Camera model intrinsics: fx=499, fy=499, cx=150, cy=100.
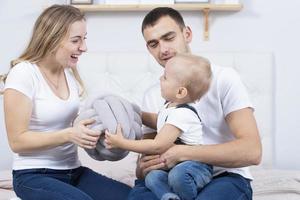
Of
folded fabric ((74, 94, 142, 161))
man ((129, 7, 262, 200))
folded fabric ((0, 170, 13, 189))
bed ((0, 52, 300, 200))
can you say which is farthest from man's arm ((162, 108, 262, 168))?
bed ((0, 52, 300, 200))

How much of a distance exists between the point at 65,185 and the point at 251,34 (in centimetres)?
171

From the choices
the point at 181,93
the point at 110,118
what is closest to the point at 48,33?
the point at 110,118

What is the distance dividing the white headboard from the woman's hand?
122 cm

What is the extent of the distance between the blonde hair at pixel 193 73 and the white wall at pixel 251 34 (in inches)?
53.4

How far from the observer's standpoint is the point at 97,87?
9.65 ft

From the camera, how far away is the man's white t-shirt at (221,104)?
5.76 feet

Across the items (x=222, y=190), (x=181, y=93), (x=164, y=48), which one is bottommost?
(x=222, y=190)

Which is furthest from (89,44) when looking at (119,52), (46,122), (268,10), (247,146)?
(247,146)

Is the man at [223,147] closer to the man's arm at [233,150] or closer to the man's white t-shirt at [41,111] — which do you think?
the man's arm at [233,150]

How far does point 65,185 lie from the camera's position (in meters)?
1.74

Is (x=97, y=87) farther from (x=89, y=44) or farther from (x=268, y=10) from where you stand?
(x=268, y=10)

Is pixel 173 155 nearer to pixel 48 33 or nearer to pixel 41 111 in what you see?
pixel 41 111

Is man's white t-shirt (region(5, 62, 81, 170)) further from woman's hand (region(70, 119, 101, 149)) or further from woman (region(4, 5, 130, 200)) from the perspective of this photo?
woman's hand (region(70, 119, 101, 149))

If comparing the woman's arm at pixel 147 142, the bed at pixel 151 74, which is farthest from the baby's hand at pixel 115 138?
the bed at pixel 151 74
